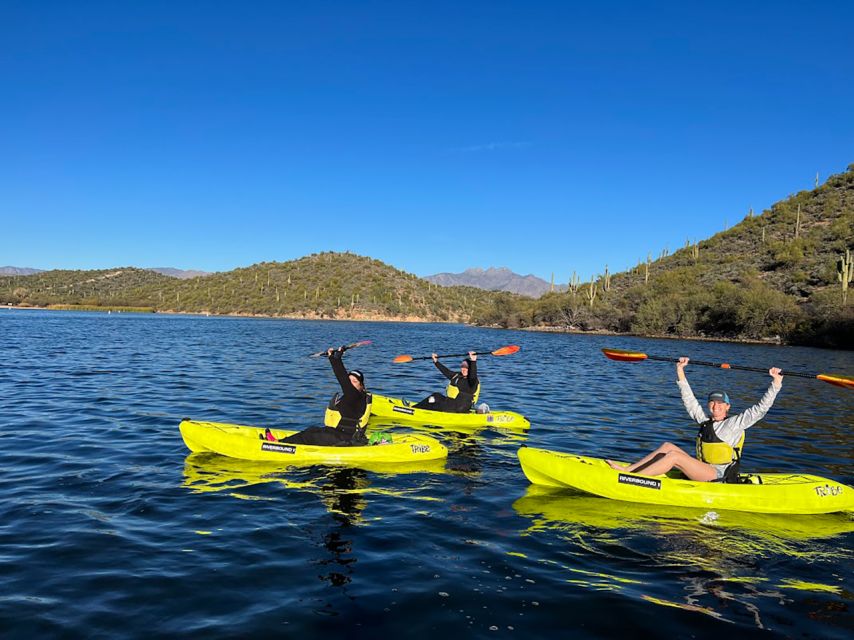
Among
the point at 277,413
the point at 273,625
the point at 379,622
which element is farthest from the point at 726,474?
the point at 277,413

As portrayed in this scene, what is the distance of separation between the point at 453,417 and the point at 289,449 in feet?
16.7

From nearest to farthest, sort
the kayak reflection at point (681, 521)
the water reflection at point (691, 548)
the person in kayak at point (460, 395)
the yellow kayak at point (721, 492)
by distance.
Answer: the water reflection at point (691, 548)
the kayak reflection at point (681, 521)
the yellow kayak at point (721, 492)
the person in kayak at point (460, 395)

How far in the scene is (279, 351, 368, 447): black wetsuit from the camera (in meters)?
9.66

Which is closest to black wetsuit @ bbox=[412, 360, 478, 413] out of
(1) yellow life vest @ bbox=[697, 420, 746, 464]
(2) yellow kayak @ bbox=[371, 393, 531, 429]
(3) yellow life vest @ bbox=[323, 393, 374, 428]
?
(2) yellow kayak @ bbox=[371, 393, 531, 429]

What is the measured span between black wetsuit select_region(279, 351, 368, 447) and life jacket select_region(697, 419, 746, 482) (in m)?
5.40

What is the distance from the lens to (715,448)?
26.8 ft

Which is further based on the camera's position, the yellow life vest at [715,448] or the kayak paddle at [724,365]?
the kayak paddle at [724,365]

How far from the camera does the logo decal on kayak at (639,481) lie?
7816 mm

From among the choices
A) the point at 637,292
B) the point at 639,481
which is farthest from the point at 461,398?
the point at 637,292

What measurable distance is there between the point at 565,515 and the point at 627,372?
22.7 metres

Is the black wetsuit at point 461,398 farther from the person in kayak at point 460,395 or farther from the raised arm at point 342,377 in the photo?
the raised arm at point 342,377

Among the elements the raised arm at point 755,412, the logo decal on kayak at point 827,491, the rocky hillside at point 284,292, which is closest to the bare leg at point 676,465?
the raised arm at point 755,412

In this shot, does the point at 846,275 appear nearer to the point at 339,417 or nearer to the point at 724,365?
the point at 724,365

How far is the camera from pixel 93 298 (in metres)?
141
